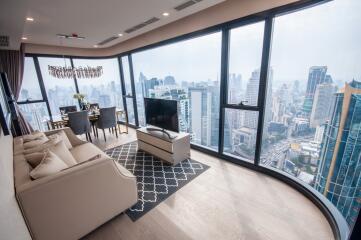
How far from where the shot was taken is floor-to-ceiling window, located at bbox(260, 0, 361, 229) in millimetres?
1623

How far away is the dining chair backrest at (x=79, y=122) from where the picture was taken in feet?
A: 12.3

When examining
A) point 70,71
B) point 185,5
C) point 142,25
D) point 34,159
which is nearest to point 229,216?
point 34,159

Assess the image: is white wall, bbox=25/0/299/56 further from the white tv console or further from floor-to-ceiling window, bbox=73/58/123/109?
the white tv console

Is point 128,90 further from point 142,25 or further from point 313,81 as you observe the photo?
point 313,81

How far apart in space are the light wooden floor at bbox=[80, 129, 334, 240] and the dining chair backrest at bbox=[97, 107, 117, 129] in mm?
2873

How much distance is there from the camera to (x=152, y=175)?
2766 millimetres

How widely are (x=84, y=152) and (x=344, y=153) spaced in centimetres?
351

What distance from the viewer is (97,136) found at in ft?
15.3

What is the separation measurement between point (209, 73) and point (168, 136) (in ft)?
4.87

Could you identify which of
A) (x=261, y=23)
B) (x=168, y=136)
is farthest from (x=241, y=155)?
(x=261, y=23)

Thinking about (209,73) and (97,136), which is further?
(97,136)

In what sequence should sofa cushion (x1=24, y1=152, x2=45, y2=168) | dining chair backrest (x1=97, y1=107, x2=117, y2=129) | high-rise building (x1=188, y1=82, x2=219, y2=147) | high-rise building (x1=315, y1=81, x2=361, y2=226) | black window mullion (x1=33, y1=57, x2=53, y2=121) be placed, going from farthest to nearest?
1. black window mullion (x1=33, y1=57, x2=53, y2=121)
2. dining chair backrest (x1=97, y1=107, x2=117, y2=129)
3. high-rise building (x1=188, y1=82, x2=219, y2=147)
4. sofa cushion (x1=24, y1=152, x2=45, y2=168)
5. high-rise building (x1=315, y1=81, x2=361, y2=226)

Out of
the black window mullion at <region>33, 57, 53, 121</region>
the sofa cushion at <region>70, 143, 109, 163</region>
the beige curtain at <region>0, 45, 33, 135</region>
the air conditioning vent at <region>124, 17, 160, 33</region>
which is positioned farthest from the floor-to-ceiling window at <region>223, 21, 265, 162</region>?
the beige curtain at <region>0, 45, 33, 135</region>

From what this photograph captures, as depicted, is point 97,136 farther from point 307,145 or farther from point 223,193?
point 307,145
